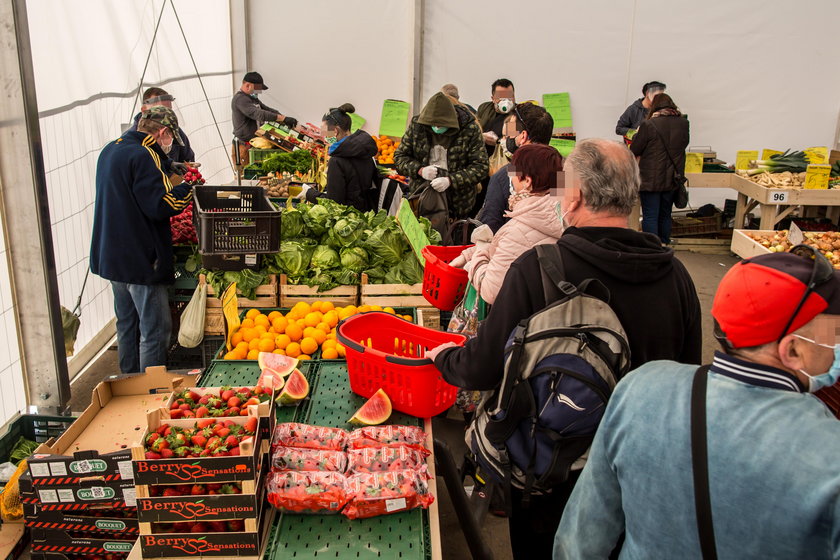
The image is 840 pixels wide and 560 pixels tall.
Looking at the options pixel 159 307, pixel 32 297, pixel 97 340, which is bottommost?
pixel 97 340

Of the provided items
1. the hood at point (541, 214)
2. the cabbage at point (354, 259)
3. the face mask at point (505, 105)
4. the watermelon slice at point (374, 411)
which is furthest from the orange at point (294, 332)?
the face mask at point (505, 105)

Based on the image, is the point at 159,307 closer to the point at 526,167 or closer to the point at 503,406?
the point at 526,167

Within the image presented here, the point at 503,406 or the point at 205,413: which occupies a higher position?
the point at 503,406

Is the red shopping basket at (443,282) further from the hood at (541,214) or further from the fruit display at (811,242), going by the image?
the fruit display at (811,242)

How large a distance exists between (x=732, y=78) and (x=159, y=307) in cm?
949

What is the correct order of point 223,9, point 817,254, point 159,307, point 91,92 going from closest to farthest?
1. point 817,254
2. point 159,307
3. point 91,92
4. point 223,9

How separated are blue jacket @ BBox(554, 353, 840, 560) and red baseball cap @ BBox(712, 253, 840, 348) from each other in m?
0.07

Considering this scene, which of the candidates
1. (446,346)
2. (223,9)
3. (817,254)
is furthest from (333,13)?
(817,254)

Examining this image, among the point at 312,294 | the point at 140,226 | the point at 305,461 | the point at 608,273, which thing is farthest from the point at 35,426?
the point at 608,273

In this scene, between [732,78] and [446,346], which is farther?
[732,78]

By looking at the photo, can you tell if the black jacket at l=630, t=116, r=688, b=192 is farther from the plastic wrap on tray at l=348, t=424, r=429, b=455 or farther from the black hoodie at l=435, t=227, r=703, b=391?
the plastic wrap on tray at l=348, t=424, r=429, b=455

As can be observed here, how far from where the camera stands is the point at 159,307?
15.7 ft

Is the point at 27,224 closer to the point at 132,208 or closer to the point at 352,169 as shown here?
the point at 132,208

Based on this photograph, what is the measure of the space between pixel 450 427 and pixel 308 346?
137 cm
